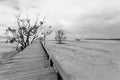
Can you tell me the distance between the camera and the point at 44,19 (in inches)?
652

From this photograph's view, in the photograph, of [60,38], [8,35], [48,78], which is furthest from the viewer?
[60,38]

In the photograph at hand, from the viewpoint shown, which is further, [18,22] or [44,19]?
[44,19]

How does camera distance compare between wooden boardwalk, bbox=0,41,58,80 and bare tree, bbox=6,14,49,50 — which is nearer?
wooden boardwalk, bbox=0,41,58,80

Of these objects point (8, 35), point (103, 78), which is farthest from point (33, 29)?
point (103, 78)

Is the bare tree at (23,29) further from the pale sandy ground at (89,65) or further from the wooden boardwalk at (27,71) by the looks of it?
the wooden boardwalk at (27,71)

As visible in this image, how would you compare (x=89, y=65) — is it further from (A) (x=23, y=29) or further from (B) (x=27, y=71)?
(A) (x=23, y=29)

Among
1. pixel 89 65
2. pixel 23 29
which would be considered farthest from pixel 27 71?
pixel 23 29

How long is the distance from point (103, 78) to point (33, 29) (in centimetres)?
1507

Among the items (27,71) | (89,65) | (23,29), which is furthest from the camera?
(23,29)

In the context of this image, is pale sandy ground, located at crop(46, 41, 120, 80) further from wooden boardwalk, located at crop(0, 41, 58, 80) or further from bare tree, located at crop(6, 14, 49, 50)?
bare tree, located at crop(6, 14, 49, 50)

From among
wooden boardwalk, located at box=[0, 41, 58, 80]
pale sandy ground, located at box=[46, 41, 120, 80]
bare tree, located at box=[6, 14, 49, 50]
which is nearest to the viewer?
wooden boardwalk, located at box=[0, 41, 58, 80]

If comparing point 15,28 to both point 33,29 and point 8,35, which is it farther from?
point 33,29

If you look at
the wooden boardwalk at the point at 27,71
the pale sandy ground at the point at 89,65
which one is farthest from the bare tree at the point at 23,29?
the wooden boardwalk at the point at 27,71

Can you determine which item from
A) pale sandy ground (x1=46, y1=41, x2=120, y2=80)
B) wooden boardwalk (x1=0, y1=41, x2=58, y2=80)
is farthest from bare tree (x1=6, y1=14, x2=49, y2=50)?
wooden boardwalk (x1=0, y1=41, x2=58, y2=80)
